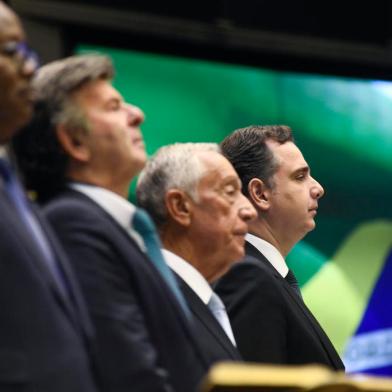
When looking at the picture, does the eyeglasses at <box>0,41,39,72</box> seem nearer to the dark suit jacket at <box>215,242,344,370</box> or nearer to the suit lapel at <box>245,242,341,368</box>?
the dark suit jacket at <box>215,242,344,370</box>

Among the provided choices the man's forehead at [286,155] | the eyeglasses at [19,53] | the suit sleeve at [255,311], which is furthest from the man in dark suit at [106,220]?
the man's forehead at [286,155]

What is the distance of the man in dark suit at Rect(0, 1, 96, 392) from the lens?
305 cm

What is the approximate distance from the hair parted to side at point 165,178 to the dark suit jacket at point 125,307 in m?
0.62

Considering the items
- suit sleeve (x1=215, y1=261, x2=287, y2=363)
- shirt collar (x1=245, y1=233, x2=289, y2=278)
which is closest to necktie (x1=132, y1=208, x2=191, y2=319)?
suit sleeve (x1=215, y1=261, x2=287, y2=363)

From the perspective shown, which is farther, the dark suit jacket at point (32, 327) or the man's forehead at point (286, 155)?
the man's forehead at point (286, 155)

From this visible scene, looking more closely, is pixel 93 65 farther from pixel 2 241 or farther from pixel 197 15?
pixel 197 15

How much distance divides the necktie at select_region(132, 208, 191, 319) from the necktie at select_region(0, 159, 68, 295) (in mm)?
378

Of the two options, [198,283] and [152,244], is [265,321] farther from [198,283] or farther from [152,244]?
[152,244]

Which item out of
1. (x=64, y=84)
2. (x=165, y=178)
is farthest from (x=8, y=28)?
(x=165, y=178)

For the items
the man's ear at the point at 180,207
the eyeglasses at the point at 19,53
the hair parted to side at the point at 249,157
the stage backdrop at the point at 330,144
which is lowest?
the stage backdrop at the point at 330,144

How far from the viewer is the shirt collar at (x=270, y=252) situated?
4.81 m

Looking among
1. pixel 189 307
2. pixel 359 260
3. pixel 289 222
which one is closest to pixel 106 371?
pixel 189 307

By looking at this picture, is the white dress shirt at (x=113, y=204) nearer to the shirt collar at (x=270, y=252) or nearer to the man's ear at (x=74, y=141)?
the man's ear at (x=74, y=141)

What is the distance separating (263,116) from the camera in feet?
23.4
